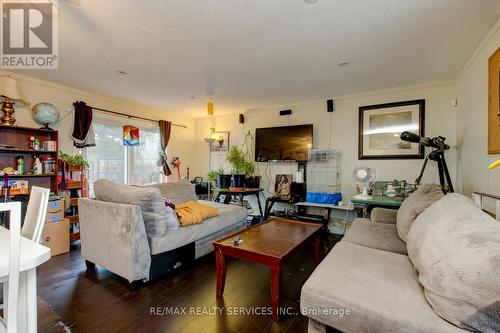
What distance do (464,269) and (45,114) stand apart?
4239mm

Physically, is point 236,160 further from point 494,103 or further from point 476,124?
point 494,103

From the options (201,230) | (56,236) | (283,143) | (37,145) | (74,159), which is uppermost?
(283,143)

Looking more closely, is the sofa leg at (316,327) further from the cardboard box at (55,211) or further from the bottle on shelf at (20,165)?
the bottle on shelf at (20,165)

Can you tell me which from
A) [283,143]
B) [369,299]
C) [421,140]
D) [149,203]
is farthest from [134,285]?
[421,140]

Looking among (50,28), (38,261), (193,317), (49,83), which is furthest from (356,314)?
(49,83)

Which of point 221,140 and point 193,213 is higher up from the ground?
point 221,140

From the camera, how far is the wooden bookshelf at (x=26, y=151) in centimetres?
280

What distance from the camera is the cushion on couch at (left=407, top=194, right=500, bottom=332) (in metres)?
0.77

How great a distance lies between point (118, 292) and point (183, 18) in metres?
2.31

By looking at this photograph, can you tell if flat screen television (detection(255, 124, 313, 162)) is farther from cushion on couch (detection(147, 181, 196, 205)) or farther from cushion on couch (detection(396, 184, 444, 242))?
cushion on couch (detection(396, 184, 444, 242))

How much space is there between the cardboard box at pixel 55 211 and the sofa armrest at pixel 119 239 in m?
0.91

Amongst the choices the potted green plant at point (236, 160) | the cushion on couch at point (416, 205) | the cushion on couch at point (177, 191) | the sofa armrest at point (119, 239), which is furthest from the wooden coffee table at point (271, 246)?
the potted green plant at point (236, 160)

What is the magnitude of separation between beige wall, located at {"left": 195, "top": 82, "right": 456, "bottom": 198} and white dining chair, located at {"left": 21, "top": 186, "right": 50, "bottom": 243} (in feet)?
11.5

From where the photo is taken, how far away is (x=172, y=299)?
6.00 feet
